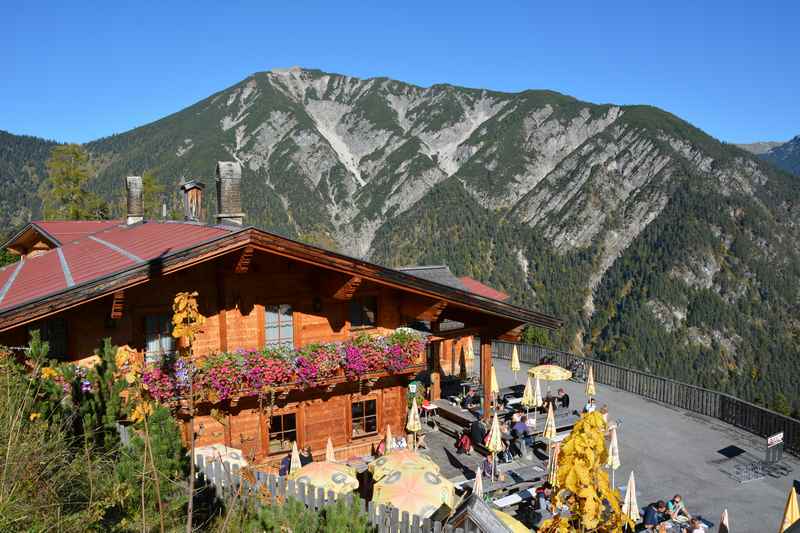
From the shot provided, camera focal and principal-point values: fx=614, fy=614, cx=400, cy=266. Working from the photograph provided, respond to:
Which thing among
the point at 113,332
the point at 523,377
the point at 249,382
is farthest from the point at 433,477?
the point at 523,377

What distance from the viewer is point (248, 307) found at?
14.5 meters

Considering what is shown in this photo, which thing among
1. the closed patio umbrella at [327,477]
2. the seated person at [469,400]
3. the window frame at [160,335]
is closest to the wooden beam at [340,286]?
the window frame at [160,335]

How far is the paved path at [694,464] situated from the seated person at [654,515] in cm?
121

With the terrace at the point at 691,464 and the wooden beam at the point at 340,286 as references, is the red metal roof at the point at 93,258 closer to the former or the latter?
the wooden beam at the point at 340,286

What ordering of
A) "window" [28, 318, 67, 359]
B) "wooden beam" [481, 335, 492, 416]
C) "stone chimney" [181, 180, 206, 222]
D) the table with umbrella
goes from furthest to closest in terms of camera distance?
"stone chimney" [181, 180, 206, 222] → "wooden beam" [481, 335, 492, 416] → "window" [28, 318, 67, 359] → the table with umbrella

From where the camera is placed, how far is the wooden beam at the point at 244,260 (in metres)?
13.2

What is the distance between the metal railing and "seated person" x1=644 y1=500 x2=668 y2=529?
6.85 m

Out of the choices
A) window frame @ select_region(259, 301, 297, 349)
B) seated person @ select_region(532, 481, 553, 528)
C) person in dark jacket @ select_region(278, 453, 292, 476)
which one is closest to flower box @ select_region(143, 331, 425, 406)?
window frame @ select_region(259, 301, 297, 349)

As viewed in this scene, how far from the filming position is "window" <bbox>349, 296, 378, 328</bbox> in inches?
629

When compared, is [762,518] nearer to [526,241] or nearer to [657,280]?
[657,280]

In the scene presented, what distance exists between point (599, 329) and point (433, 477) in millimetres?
166809

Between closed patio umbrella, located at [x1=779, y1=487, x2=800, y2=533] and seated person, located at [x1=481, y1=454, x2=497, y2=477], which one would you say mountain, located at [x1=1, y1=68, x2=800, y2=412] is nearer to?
seated person, located at [x1=481, y1=454, x2=497, y2=477]

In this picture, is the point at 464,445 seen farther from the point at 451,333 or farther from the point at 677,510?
the point at 677,510

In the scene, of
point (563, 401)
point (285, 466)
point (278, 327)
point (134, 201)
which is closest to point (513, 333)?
point (563, 401)
